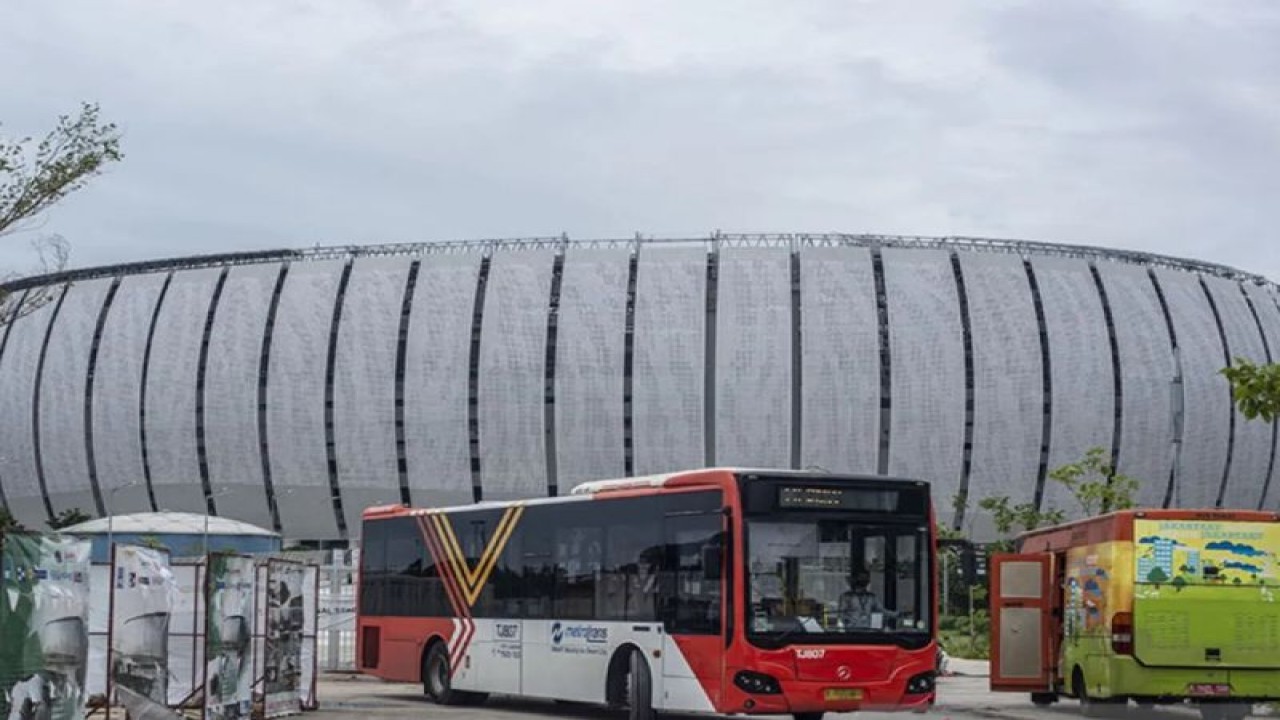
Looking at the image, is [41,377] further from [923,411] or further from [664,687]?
[664,687]

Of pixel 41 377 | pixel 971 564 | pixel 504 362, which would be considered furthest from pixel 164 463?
pixel 971 564

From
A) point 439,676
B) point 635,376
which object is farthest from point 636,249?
point 439,676

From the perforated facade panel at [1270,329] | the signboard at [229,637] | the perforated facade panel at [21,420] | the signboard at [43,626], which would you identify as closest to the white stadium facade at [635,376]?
the perforated facade panel at [1270,329]

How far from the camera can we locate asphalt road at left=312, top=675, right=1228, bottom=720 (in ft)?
84.9

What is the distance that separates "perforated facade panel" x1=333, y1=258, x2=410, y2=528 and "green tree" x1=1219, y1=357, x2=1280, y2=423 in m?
64.7

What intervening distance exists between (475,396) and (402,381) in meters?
3.72

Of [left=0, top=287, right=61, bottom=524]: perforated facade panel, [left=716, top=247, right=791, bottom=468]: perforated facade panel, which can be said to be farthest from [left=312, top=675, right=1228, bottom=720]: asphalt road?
[left=0, top=287, right=61, bottom=524]: perforated facade panel

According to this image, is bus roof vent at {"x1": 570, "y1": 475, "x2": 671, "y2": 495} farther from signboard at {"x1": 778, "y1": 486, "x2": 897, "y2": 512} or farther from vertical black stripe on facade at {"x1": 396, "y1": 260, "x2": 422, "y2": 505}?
vertical black stripe on facade at {"x1": 396, "y1": 260, "x2": 422, "y2": 505}

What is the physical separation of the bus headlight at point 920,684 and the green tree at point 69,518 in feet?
237

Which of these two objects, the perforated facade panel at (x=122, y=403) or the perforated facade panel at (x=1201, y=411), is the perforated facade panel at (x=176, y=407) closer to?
the perforated facade panel at (x=122, y=403)

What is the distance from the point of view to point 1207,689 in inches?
906

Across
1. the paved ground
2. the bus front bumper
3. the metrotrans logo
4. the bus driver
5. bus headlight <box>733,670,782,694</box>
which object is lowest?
the paved ground

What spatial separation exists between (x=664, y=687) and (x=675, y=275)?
6161 centimetres

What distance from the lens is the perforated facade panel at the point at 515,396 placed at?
83312 millimetres
